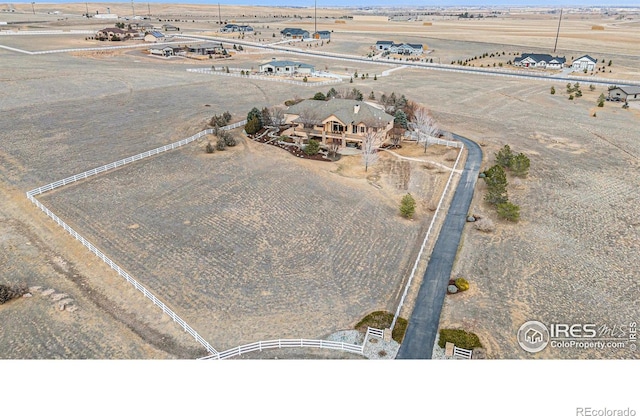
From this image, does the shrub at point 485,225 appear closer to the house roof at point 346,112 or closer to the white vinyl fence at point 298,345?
the white vinyl fence at point 298,345

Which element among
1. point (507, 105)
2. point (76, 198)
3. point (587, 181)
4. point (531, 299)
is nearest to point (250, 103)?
point (76, 198)

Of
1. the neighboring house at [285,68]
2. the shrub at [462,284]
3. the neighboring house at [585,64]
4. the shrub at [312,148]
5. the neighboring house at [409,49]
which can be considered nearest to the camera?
the shrub at [462,284]

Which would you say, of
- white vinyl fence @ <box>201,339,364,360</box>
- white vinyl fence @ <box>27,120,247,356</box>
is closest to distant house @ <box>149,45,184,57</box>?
white vinyl fence @ <box>27,120,247,356</box>

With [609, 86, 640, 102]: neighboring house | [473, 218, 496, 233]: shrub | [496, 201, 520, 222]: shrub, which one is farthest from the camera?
[609, 86, 640, 102]: neighboring house

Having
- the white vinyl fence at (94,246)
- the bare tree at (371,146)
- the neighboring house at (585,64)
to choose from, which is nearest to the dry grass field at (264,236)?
the white vinyl fence at (94,246)

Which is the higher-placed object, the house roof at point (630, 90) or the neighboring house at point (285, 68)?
the neighboring house at point (285, 68)

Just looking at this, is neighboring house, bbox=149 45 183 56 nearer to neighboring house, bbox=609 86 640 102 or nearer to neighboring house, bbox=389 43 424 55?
neighboring house, bbox=389 43 424 55

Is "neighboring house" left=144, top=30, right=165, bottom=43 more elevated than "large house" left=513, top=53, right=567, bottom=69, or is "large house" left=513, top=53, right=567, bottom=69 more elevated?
"neighboring house" left=144, top=30, right=165, bottom=43
